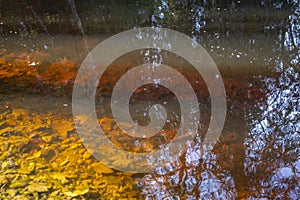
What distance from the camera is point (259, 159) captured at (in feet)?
7.68

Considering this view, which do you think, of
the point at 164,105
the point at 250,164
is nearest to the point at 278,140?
the point at 250,164

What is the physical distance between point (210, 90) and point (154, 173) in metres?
1.12

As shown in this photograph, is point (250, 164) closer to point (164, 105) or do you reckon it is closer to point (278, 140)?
point (278, 140)

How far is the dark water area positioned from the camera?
7.20 ft

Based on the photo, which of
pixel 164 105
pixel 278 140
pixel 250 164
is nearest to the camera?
pixel 250 164

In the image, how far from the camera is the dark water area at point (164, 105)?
220 centimetres

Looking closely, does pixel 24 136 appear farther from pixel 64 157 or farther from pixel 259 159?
pixel 259 159

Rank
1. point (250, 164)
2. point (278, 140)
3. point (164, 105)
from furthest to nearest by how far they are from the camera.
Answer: point (164, 105), point (278, 140), point (250, 164)

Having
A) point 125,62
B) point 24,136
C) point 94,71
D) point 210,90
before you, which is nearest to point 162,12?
point 125,62

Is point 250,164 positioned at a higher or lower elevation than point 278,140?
lower

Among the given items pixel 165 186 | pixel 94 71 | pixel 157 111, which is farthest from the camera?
pixel 94 71

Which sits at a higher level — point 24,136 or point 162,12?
point 162,12

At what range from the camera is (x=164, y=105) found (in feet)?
9.81

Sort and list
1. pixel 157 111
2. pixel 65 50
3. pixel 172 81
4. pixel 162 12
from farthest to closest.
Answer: pixel 162 12 → pixel 65 50 → pixel 172 81 → pixel 157 111
